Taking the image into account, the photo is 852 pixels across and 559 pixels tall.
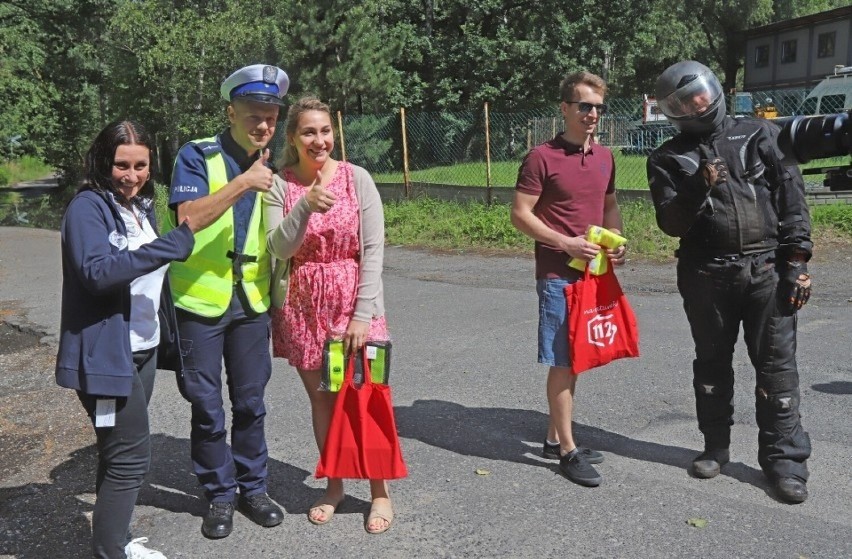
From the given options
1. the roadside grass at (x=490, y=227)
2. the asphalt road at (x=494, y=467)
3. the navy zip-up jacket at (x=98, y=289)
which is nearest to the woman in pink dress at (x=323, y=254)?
the asphalt road at (x=494, y=467)

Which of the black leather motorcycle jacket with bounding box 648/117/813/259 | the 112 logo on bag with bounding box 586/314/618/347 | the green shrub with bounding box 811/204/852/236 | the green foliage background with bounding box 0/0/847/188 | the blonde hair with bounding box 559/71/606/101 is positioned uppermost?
the green foliage background with bounding box 0/0/847/188

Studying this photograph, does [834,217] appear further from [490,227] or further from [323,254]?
[323,254]

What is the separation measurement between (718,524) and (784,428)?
67 centimetres

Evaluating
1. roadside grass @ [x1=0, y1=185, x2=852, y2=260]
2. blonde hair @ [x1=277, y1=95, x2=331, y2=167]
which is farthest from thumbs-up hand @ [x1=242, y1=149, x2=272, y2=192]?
roadside grass @ [x1=0, y1=185, x2=852, y2=260]

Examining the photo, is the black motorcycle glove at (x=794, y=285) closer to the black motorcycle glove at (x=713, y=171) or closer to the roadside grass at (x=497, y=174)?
the black motorcycle glove at (x=713, y=171)

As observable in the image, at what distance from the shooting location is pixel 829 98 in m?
16.4

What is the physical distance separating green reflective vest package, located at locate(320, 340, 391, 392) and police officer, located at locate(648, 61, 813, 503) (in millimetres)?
1474

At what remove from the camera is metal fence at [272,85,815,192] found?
47.0 ft

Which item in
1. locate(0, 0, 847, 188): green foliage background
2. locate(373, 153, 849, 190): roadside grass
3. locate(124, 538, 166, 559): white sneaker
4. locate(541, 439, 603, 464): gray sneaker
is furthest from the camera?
locate(0, 0, 847, 188): green foliage background

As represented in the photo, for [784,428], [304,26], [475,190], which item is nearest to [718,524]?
[784,428]

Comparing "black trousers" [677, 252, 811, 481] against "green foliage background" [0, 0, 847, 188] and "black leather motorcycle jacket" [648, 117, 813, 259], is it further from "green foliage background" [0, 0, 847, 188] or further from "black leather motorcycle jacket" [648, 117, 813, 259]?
"green foliage background" [0, 0, 847, 188]

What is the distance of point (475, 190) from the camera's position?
14930 mm

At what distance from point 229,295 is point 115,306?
0.56 metres

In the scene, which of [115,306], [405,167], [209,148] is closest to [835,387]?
[209,148]
